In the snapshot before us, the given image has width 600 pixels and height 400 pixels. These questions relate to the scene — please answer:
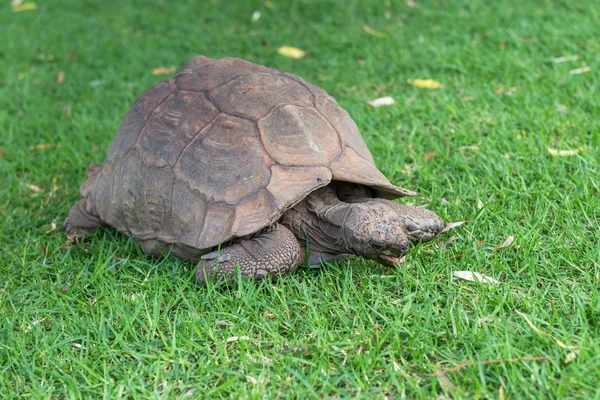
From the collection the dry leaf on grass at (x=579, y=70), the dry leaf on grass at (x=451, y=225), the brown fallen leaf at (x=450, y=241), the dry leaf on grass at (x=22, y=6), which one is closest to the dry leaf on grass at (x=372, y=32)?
the dry leaf on grass at (x=579, y=70)

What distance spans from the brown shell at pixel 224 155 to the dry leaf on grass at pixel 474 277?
550 mm

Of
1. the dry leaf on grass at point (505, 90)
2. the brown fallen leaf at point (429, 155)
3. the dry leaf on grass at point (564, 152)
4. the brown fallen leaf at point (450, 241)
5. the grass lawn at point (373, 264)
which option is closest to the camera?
the grass lawn at point (373, 264)

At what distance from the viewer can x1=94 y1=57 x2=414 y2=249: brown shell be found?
3123 mm

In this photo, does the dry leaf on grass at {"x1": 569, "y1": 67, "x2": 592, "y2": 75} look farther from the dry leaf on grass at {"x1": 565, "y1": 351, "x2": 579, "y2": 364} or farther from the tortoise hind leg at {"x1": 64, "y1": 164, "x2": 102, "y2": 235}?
the tortoise hind leg at {"x1": 64, "y1": 164, "x2": 102, "y2": 235}

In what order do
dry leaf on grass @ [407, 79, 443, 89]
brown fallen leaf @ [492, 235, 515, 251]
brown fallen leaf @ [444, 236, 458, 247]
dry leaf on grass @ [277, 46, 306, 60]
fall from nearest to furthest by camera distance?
1. brown fallen leaf @ [492, 235, 515, 251]
2. brown fallen leaf @ [444, 236, 458, 247]
3. dry leaf on grass @ [407, 79, 443, 89]
4. dry leaf on grass @ [277, 46, 306, 60]

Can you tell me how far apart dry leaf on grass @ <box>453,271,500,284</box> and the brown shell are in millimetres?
550

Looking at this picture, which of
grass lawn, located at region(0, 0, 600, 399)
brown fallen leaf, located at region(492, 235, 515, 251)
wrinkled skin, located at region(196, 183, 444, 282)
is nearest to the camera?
grass lawn, located at region(0, 0, 600, 399)

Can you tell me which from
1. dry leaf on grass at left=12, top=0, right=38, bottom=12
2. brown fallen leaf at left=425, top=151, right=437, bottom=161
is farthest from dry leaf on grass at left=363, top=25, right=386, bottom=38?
dry leaf on grass at left=12, top=0, right=38, bottom=12

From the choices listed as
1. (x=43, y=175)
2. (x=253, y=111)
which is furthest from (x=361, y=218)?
(x=43, y=175)

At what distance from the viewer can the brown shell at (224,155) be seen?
312cm

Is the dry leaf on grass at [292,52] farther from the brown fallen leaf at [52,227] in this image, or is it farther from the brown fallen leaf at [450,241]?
the brown fallen leaf at [450,241]

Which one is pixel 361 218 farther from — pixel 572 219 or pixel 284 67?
pixel 284 67

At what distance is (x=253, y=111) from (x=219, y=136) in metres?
0.22

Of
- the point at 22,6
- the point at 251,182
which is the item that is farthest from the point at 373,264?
the point at 22,6
